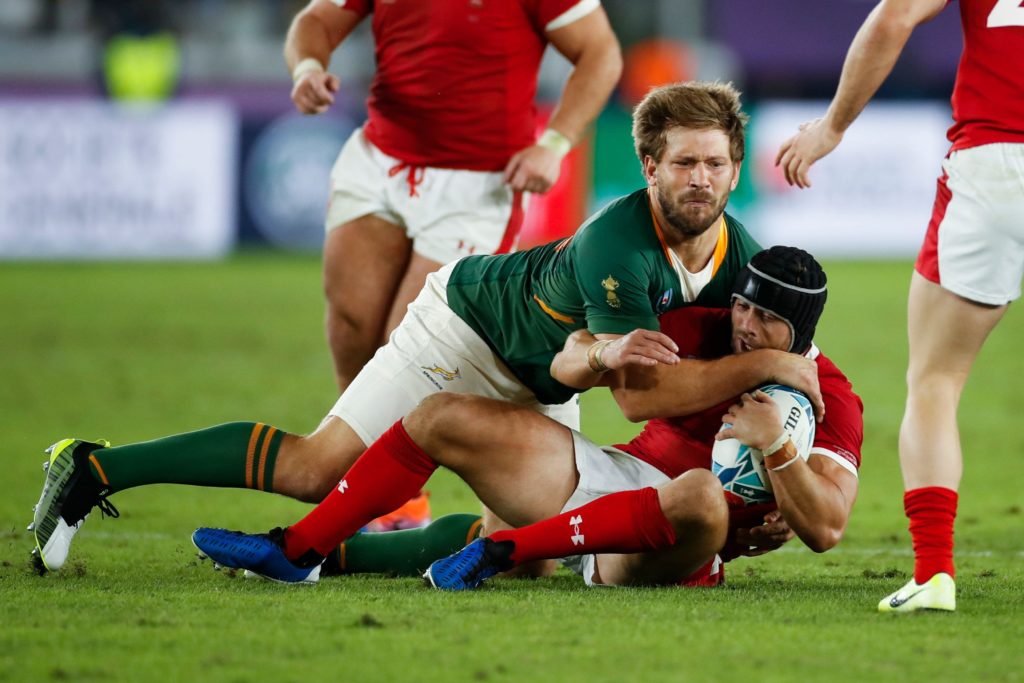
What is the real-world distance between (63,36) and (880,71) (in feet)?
62.2

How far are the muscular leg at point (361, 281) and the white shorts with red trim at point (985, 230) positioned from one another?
7.77ft

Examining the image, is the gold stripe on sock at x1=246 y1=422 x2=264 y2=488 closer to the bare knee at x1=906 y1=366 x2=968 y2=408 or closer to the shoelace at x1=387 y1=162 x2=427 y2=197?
the shoelace at x1=387 y1=162 x2=427 y2=197

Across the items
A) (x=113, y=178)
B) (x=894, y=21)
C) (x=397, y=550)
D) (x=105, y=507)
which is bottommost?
(x=113, y=178)

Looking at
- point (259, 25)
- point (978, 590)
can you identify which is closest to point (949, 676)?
point (978, 590)

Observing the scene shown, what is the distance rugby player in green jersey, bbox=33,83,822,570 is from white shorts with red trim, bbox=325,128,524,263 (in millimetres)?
704

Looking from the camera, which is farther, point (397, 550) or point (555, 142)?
point (555, 142)

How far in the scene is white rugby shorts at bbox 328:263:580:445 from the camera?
4832 millimetres

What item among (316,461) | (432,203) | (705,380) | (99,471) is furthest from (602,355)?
(432,203)

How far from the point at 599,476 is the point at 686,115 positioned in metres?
1.09

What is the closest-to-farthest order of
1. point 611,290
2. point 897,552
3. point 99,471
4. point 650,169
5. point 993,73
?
point 993,73 → point 611,290 → point 650,169 → point 99,471 → point 897,552

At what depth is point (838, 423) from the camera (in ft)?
15.0

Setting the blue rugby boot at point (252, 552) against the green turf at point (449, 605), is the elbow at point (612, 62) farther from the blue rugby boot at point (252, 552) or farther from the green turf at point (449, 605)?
the blue rugby boot at point (252, 552)

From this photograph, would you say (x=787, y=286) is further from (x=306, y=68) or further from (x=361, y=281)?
(x=306, y=68)

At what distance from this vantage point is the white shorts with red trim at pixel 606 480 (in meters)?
4.56
